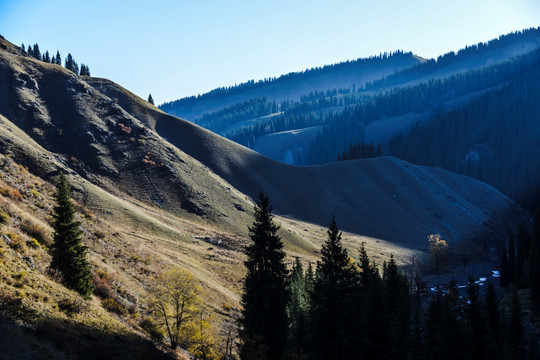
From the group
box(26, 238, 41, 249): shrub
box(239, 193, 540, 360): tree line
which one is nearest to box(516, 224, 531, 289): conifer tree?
box(239, 193, 540, 360): tree line

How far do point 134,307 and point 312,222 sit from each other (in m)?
108

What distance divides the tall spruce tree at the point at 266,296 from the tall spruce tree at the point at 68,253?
12089mm

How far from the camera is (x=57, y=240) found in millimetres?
32938

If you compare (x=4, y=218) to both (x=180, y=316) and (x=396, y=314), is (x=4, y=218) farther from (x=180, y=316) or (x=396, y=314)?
(x=396, y=314)

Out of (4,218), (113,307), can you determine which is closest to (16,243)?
(4,218)

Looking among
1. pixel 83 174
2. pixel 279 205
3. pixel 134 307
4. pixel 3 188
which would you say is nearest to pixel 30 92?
pixel 83 174

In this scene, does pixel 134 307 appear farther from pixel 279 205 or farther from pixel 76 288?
pixel 279 205

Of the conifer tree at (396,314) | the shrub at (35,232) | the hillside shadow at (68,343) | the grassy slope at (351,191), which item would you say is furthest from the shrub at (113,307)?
the grassy slope at (351,191)

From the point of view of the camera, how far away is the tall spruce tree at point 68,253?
31.9m

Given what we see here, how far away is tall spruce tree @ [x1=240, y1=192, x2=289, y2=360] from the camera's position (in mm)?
35875

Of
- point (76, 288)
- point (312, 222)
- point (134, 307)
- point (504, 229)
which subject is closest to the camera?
point (76, 288)

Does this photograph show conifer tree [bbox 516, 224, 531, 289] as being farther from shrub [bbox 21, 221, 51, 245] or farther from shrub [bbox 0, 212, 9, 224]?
shrub [bbox 0, 212, 9, 224]

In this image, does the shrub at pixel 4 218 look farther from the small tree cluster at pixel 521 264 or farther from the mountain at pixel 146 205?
the small tree cluster at pixel 521 264

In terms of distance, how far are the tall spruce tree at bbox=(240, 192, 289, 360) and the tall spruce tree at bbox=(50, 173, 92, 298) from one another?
12.1 meters
